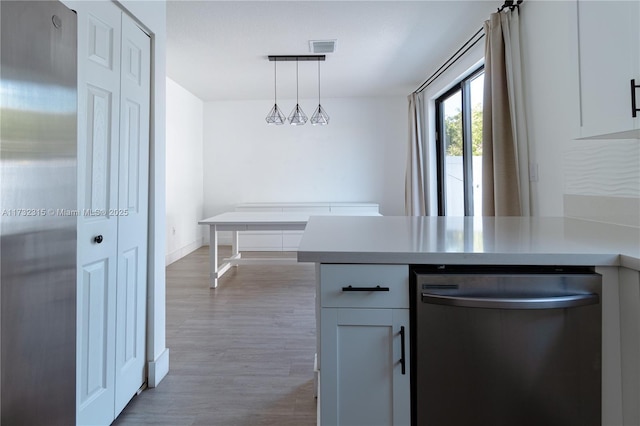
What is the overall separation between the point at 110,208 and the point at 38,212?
46cm

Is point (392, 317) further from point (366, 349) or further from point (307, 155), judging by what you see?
point (307, 155)

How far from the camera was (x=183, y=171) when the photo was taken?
5242mm

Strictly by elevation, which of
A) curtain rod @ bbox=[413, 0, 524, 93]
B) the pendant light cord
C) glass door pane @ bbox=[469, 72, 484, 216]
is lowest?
glass door pane @ bbox=[469, 72, 484, 216]

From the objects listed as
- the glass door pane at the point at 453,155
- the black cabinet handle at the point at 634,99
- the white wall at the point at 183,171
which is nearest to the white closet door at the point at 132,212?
the black cabinet handle at the point at 634,99

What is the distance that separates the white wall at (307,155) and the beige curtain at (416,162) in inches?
36.8

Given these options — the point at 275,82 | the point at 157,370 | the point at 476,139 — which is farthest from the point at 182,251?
the point at 476,139

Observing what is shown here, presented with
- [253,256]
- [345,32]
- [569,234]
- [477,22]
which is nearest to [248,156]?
[253,256]

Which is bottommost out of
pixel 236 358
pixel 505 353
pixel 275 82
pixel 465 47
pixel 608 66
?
pixel 236 358

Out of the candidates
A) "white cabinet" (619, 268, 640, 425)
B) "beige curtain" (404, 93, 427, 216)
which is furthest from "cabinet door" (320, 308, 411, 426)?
"beige curtain" (404, 93, 427, 216)

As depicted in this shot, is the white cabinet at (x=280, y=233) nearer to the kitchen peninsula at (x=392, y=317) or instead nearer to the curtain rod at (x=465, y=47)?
the curtain rod at (x=465, y=47)

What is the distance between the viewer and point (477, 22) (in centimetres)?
302

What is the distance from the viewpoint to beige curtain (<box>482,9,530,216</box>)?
2.44 m

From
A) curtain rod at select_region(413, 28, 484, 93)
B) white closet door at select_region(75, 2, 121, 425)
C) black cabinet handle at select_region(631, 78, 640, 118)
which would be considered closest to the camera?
black cabinet handle at select_region(631, 78, 640, 118)

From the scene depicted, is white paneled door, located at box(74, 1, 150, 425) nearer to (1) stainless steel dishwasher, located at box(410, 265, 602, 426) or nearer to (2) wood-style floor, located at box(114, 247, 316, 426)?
(2) wood-style floor, located at box(114, 247, 316, 426)
